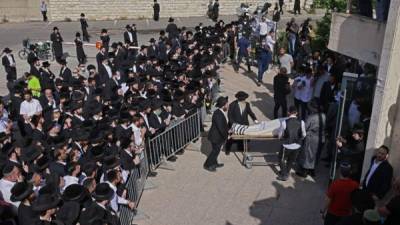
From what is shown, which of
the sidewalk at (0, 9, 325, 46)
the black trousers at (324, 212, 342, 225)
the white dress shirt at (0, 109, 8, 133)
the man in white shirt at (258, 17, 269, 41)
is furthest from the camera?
the sidewalk at (0, 9, 325, 46)

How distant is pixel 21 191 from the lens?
620cm

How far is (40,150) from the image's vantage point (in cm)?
782

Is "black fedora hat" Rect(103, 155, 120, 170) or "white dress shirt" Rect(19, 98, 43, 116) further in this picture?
"white dress shirt" Rect(19, 98, 43, 116)

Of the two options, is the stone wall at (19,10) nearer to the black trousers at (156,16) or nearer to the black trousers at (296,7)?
the black trousers at (156,16)

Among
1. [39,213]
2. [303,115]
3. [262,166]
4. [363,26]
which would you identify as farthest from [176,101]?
[39,213]

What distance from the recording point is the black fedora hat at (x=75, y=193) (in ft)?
20.0

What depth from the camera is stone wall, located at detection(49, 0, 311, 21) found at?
Result: 30.5 metres

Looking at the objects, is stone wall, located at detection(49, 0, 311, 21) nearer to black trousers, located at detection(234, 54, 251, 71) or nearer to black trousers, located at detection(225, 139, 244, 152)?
black trousers, located at detection(234, 54, 251, 71)

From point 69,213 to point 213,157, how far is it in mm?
4673

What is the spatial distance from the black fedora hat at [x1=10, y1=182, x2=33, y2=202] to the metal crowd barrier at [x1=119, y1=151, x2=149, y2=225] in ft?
5.18

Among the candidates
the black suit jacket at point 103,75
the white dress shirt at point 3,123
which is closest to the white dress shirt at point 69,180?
the white dress shirt at point 3,123

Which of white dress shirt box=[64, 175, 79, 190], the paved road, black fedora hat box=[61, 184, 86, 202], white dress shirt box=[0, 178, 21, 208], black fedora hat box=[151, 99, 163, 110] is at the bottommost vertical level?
the paved road

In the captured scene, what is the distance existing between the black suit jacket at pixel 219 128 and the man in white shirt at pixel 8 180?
14.1 feet

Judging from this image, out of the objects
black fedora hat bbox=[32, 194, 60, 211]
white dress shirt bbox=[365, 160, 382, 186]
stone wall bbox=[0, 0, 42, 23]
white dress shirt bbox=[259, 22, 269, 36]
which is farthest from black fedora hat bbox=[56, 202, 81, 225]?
stone wall bbox=[0, 0, 42, 23]
